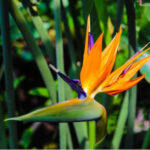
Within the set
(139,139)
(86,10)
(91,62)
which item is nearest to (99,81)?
(91,62)

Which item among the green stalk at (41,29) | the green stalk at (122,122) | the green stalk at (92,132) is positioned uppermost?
the green stalk at (41,29)

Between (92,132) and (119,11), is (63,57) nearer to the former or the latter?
(119,11)

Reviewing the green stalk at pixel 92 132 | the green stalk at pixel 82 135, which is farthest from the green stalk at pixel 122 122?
the green stalk at pixel 92 132

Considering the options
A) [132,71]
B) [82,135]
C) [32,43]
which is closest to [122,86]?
[132,71]

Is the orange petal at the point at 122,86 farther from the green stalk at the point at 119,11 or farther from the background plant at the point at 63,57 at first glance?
the green stalk at the point at 119,11

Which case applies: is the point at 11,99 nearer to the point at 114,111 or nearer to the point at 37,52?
the point at 37,52

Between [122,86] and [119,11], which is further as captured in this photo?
[119,11]

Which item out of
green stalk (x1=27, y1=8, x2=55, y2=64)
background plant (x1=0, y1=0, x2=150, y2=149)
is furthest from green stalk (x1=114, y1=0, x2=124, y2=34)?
green stalk (x1=27, y1=8, x2=55, y2=64)

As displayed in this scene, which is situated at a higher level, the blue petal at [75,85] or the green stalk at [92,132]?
the blue petal at [75,85]

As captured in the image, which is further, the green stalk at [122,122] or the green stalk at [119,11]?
the green stalk at [122,122]

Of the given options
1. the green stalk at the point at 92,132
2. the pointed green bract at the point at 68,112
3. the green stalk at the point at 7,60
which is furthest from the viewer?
the green stalk at the point at 7,60
